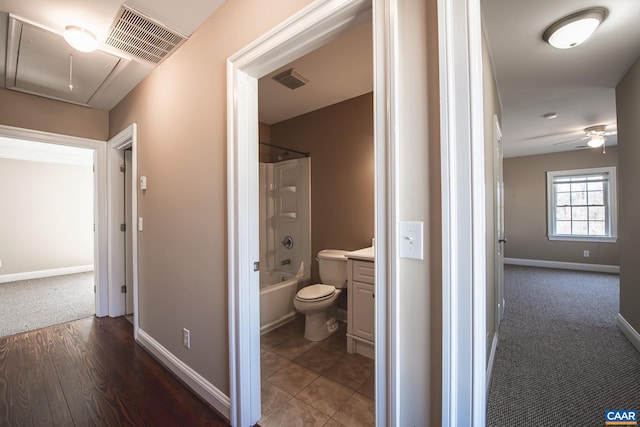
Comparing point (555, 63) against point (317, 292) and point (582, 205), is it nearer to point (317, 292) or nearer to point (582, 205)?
point (317, 292)

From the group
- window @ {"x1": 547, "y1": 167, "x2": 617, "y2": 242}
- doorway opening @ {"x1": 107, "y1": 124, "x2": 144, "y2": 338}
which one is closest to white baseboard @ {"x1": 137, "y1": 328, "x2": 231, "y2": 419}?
doorway opening @ {"x1": 107, "y1": 124, "x2": 144, "y2": 338}

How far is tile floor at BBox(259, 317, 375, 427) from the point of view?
1.53m

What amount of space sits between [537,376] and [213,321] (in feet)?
7.64

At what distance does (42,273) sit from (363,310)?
6123 mm

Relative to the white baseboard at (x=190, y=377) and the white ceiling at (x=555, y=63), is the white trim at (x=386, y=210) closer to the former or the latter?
the white baseboard at (x=190, y=377)

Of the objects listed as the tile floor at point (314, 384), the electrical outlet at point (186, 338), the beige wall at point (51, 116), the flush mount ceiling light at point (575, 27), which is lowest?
the tile floor at point (314, 384)

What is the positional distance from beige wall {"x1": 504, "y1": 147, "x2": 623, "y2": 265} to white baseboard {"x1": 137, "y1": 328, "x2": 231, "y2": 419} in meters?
6.63

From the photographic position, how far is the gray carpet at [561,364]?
159 cm

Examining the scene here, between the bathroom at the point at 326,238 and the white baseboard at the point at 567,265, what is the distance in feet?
17.0

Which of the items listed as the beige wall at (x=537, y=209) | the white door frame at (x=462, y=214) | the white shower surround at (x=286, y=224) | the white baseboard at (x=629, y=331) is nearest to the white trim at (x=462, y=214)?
the white door frame at (x=462, y=214)

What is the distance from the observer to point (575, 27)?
1656 mm

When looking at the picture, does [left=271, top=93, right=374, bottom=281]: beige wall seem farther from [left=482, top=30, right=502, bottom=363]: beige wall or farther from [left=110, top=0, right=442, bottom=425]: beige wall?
[left=482, top=30, right=502, bottom=363]: beige wall

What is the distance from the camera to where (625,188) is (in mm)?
2402

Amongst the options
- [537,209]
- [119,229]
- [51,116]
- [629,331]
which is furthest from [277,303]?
[537,209]
